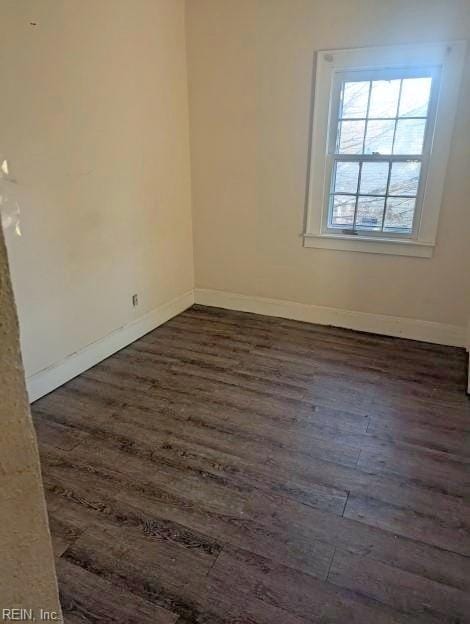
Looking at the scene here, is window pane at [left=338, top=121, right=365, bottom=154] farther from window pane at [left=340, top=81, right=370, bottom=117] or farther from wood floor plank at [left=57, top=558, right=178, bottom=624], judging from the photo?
wood floor plank at [left=57, top=558, right=178, bottom=624]

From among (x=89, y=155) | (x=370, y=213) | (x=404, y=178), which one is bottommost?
(x=370, y=213)

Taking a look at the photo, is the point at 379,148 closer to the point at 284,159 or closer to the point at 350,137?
the point at 350,137

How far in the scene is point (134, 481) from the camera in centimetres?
195

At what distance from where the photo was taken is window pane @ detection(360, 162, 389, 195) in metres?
3.25

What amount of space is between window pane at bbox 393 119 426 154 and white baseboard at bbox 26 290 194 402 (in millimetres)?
2262

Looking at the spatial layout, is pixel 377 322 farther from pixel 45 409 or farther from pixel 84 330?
pixel 45 409

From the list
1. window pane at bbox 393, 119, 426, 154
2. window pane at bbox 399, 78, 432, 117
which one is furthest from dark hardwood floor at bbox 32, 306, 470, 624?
window pane at bbox 399, 78, 432, 117

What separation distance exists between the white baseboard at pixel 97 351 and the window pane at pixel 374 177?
1.92 meters

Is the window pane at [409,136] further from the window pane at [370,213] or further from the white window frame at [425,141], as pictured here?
the window pane at [370,213]

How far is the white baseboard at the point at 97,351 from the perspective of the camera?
8.62ft

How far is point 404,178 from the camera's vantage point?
321 cm

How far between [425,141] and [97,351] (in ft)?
9.34

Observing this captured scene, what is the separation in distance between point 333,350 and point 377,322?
58 cm

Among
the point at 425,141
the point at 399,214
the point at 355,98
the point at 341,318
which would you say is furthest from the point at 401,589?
the point at 355,98
